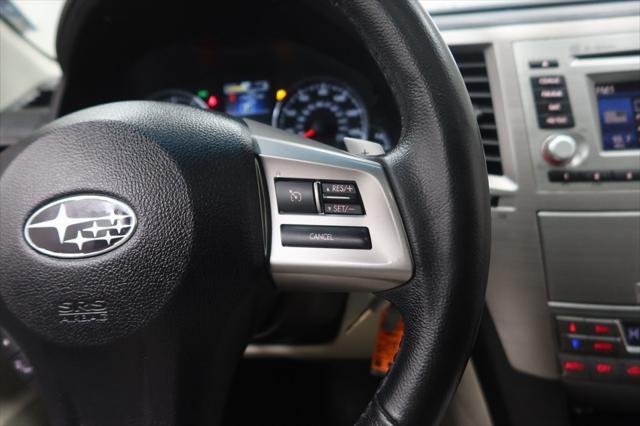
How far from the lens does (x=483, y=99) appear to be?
0.98 meters

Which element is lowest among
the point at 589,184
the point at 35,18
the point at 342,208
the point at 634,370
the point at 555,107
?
the point at 634,370

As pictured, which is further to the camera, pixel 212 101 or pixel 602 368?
pixel 212 101

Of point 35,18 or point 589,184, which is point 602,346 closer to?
point 589,184

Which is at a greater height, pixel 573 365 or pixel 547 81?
pixel 547 81


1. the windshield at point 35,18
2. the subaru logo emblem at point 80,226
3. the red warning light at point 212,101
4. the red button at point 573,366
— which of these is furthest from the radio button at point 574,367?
the windshield at point 35,18

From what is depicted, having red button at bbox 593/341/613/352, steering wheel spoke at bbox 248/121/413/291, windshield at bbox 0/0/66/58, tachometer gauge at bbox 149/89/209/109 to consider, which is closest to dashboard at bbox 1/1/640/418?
red button at bbox 593/341/613/352

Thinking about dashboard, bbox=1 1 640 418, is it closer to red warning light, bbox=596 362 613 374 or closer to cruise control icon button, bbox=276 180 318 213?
red warning light, bbox=596 362 613 374

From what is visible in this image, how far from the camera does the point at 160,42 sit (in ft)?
3.70

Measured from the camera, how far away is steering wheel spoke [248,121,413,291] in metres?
0.56

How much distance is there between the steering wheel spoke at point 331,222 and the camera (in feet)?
1.85

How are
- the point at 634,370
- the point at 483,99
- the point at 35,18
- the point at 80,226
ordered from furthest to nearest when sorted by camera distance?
1. the point at 35,18
2. the point at 483,99
3. the point at 634,370
4. the point at 80,226

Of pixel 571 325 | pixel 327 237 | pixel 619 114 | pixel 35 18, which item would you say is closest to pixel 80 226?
pixel 327 237

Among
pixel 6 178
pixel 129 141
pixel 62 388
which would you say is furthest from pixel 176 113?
pixel 62 388

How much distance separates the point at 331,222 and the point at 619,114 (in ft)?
2.23
